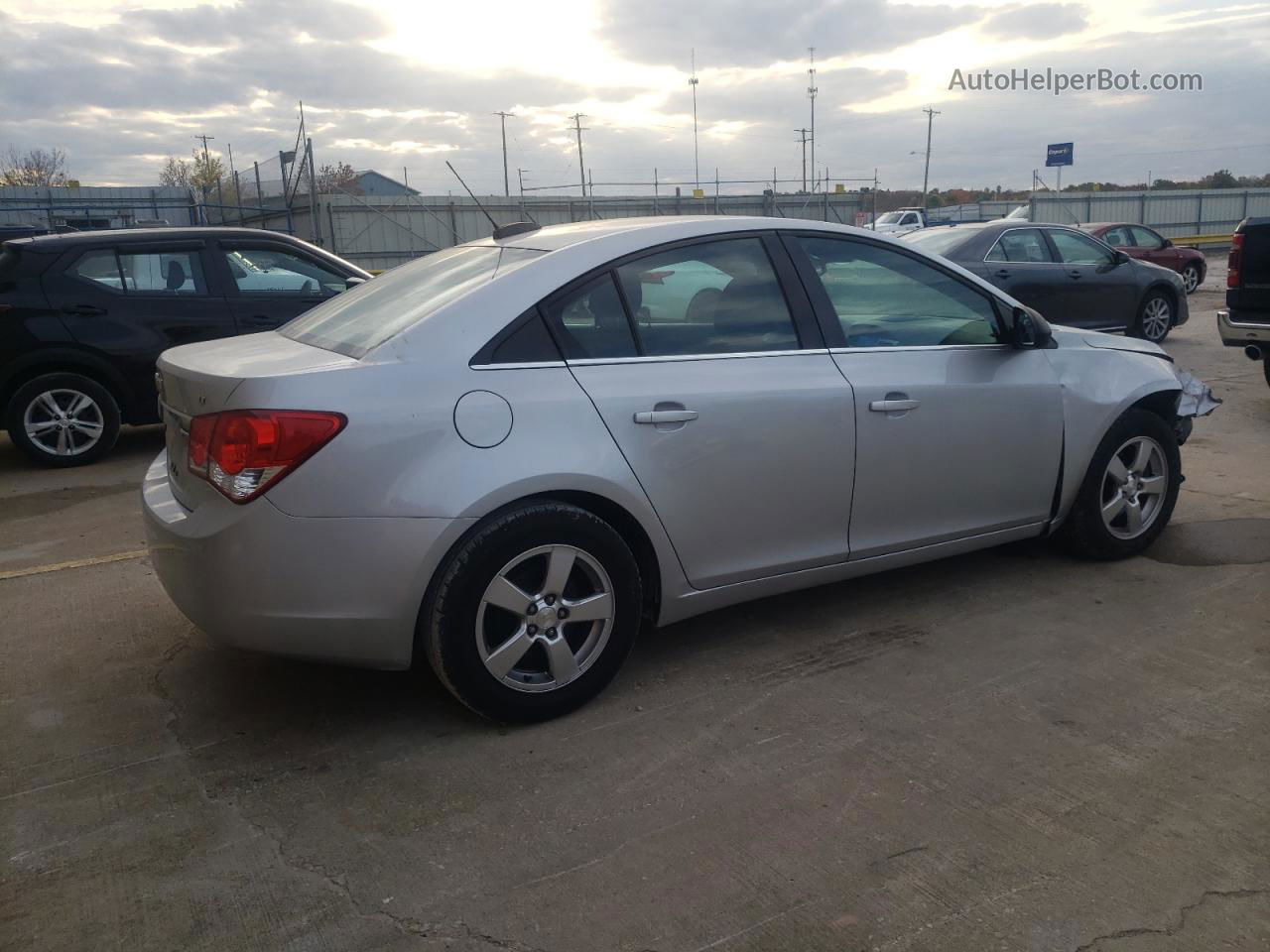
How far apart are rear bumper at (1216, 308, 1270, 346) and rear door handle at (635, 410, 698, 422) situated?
6.61 meters

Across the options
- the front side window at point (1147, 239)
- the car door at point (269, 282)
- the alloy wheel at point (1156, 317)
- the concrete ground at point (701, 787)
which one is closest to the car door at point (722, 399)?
the concrete ground at point (701, 787)

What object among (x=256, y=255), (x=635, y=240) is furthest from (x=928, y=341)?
(x=256, y=255)

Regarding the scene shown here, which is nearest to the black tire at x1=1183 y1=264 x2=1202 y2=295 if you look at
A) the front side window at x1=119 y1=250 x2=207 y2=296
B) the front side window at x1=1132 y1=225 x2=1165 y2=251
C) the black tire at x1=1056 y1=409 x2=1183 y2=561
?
the front side window at x1=1132 y1=225 x2=1165 y2=251

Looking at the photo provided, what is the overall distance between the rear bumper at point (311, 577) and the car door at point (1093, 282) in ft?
33.3

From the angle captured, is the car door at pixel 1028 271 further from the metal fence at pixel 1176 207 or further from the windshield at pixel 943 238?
the metal fence at pixel 1176 207

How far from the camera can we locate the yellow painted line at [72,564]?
203 inches

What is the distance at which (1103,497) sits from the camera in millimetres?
4891

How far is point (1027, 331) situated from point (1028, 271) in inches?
287

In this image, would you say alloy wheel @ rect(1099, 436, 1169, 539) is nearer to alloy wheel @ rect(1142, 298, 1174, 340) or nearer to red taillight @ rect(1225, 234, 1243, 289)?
red taillight @ rect(1225, 234, 1243, 289)

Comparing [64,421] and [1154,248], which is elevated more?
[1154,248]

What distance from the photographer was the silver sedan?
3137mm

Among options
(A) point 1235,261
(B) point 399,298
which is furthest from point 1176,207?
(B) point 399,298

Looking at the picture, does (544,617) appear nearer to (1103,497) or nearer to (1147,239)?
(1103,497)

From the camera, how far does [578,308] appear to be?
11.8 ft
